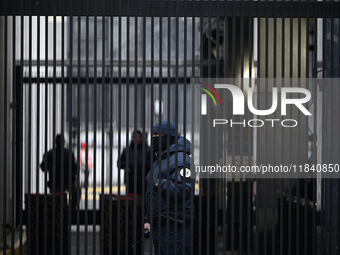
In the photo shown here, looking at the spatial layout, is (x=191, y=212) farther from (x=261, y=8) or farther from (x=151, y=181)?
(x=261, y=8)

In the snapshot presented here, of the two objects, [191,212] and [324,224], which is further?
[324,224]

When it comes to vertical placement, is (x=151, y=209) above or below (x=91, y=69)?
below

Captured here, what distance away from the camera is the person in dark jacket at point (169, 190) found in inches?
159

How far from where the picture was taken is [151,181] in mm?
4039

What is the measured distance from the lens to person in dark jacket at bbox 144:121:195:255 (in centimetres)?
404

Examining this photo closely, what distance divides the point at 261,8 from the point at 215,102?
880 mm

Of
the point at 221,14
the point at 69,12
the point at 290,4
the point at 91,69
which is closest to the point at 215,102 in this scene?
the point at 221,14

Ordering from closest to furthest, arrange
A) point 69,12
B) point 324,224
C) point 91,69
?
point 69,12 < point 324,224 < point 91,69

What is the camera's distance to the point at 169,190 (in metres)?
4.10

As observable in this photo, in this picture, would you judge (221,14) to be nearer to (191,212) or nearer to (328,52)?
(328,52)

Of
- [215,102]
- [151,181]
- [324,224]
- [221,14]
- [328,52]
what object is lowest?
[324,224]

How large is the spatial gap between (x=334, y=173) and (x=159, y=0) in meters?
2.12

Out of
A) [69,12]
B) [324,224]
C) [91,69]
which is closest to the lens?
[69,12]

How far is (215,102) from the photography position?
4.22 m
